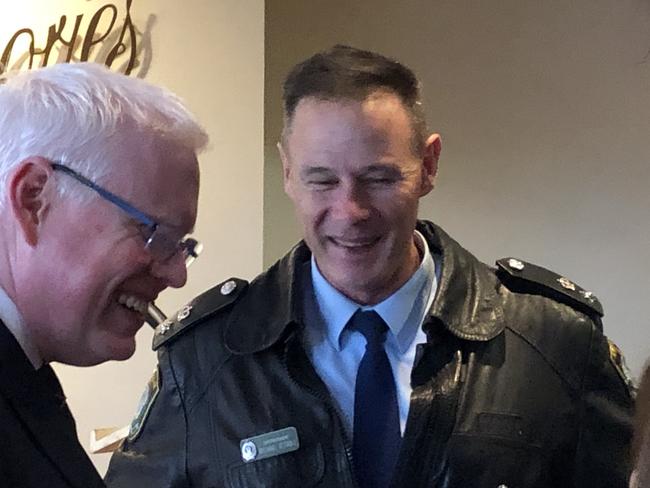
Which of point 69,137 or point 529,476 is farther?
point 529,476

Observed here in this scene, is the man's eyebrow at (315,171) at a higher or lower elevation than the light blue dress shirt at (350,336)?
higher

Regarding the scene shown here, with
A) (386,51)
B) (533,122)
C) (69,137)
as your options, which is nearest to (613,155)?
(533,122)

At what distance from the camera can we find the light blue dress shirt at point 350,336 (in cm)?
135

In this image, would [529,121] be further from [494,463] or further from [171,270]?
[171,270]

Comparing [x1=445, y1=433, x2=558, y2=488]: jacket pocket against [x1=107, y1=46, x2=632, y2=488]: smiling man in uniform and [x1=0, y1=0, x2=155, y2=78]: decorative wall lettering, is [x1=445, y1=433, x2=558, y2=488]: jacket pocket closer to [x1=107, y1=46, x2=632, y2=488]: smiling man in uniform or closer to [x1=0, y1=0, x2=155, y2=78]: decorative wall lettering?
[x1=107, y1=46, x2=632, y2=488]: smiling man in uniform

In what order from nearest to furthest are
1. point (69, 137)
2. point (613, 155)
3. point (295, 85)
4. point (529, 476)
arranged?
point (69, 137), point (529, 476), point (295, 85), point (613, 155)

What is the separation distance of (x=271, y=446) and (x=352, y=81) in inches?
22.0

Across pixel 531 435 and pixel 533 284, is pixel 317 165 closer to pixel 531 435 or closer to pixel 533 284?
pixel 533 284

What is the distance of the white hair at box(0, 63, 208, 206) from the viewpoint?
0.88 meters

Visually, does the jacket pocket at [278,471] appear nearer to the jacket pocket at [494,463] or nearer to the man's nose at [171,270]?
A: the jacket pocket at [494,463]

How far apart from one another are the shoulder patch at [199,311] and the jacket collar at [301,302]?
0.02 meters

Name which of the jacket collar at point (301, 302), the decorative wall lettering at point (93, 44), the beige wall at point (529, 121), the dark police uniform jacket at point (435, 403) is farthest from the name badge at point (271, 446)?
the beige wall at point (529, 121)

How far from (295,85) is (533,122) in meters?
1.31

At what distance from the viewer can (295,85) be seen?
143cm
